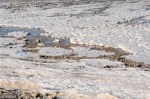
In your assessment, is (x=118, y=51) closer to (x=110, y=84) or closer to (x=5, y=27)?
(x=110, y=84)

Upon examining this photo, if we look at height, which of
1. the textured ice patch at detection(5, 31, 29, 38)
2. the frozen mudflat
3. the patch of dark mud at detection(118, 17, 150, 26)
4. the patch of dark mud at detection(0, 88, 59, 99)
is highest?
the patch of dark mud at detection(118, 17, 150, 26)

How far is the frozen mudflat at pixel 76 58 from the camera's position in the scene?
292 inches

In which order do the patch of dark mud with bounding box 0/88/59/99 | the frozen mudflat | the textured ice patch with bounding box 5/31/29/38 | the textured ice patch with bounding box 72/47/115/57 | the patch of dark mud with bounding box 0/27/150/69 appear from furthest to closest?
the textured ice patch with bounding box 5/31/29/38 → the textured ice patch with bounding box 72/47/115/57 → the patch of dark mud with bounding box 0/27/150/69 → the frozen mudflat → the patch of dark mud with bounding box 0/88/59/99

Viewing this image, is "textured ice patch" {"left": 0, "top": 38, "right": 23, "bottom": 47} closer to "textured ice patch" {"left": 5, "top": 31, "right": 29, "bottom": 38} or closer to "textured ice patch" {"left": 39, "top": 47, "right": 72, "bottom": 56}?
"textured ice patch" {"left": 5, "top": 31, "right": 29, "bottom": 38}

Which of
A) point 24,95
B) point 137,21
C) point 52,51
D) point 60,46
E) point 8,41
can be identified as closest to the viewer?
point 24,95

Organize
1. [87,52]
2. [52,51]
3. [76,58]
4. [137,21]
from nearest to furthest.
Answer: [76,58] < [87,52] < [52,51] < [137,21]

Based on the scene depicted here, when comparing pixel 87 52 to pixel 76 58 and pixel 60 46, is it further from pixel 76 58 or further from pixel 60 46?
pixel 60 46

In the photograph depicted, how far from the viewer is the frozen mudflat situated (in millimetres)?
7410

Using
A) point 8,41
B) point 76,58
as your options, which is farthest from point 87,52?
point 8,41

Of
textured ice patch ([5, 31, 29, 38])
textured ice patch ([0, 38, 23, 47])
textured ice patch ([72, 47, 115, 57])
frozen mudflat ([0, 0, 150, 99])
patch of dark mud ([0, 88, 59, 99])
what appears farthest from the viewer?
textured ice patch ([5, 31, 29, 38])

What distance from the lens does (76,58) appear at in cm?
1038

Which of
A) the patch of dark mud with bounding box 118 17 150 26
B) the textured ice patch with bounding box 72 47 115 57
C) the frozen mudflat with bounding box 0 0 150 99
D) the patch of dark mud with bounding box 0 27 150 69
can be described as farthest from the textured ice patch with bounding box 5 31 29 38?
the patch of dark mud with bounding box 118 17 150 26

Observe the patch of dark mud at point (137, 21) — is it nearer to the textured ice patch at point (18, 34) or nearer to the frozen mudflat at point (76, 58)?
the frozen mudflat at point (76, 58)

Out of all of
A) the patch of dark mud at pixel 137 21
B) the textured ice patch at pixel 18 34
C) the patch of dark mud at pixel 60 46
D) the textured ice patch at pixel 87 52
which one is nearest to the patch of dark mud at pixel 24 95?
the patch of dark mud at pixel 60 46
